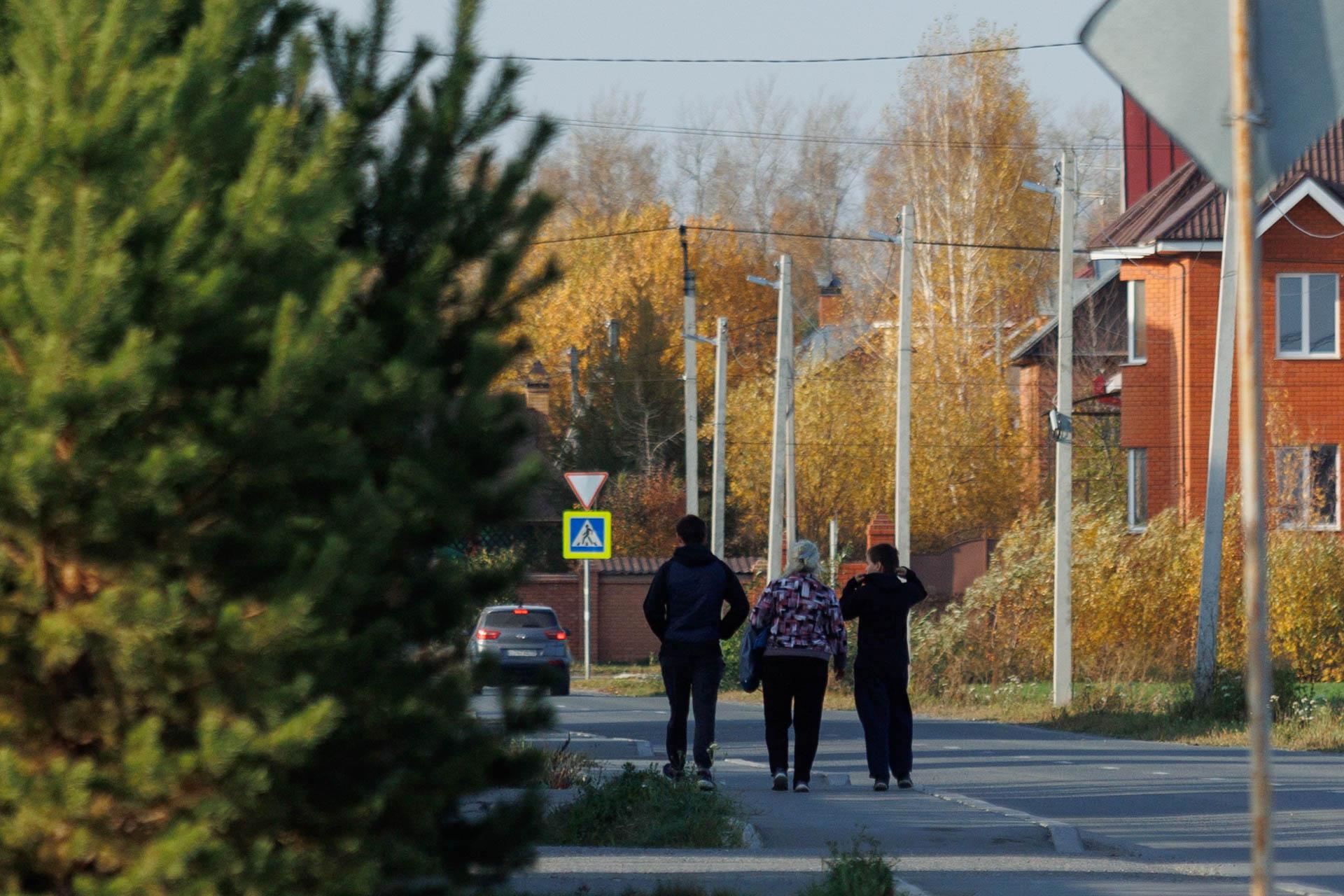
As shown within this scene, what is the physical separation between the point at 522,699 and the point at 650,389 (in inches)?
1817

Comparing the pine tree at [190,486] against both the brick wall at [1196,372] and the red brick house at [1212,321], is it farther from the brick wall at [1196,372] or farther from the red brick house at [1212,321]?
the red brick house at [1212,321]

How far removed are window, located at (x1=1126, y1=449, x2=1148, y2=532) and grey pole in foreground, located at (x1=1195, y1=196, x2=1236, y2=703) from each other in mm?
14024

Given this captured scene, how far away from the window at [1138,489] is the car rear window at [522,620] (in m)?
12.8

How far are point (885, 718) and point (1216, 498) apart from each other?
10589 millimetres

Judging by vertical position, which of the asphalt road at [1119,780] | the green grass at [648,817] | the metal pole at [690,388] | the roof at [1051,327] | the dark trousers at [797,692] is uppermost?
the roof at [1051,327]

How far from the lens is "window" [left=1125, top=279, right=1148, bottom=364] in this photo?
3584 cm

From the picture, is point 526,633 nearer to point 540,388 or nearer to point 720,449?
point 720,449

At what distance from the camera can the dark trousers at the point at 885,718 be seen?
12703 mm

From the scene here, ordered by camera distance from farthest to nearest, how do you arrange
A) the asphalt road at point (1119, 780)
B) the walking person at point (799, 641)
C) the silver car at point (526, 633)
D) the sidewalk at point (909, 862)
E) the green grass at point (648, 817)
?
the silver car at point (526, 633) → the walking person at point (799, 641) → the asphalt road at point (1119, 780) → the green grass at point (648, 817) → the sidewalk at point (909, 862)

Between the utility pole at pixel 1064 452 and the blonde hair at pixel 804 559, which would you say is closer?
the blonde hair at pixel 804 559

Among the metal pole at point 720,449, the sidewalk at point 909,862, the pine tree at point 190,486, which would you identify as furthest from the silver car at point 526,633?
the pine tree at point 190,486

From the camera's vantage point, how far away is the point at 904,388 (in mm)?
29438

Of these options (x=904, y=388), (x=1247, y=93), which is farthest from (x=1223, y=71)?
(x=904, y=388)

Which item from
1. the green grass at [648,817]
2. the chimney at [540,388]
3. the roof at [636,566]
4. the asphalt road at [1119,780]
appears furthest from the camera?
the chimney at [540,388]
